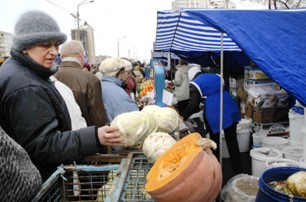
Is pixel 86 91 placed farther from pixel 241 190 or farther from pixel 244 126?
pixel 244 126

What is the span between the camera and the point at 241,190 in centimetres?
290

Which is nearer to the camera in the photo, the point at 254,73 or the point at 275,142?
the point at 275,142

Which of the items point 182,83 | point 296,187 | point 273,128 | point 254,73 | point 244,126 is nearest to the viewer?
point 296,187

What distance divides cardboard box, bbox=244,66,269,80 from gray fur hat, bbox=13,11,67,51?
4.57 metres

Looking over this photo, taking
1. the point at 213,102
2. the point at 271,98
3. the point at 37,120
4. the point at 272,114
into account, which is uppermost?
the point at 37,120

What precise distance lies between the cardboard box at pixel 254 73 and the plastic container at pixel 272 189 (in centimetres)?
394

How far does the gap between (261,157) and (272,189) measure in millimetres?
2667

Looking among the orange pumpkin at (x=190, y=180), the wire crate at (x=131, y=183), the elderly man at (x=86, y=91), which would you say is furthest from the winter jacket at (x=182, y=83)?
the orange pumpkin at (x=190, y=180)

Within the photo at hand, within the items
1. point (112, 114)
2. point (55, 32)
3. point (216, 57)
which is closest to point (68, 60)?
point (112, 114)

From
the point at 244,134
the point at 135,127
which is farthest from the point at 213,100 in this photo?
the point at 135,127

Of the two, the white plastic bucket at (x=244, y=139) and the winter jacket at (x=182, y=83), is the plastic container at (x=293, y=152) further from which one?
the winter jacket at (x=182, y=83)

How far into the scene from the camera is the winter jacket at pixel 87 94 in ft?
10.9

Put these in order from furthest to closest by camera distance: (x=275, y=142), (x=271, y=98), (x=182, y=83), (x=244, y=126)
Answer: (x=182, y=83) < (x=244, y=126) < (x=271, y=98) < (x=275, y=142)

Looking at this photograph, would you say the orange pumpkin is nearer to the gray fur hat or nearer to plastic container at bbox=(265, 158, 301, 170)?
the gray fur hat
